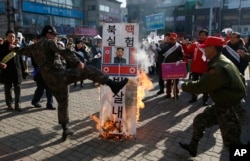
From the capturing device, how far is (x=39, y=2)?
40.7 metres

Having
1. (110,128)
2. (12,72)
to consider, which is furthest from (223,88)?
(12,72)

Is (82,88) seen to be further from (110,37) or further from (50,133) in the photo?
(110,37)

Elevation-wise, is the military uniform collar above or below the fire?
above

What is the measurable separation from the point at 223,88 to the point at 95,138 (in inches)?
107

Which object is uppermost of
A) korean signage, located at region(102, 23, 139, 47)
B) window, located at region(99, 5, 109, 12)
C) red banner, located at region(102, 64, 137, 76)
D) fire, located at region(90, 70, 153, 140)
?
window, located at region(99, 5, 109, 12)

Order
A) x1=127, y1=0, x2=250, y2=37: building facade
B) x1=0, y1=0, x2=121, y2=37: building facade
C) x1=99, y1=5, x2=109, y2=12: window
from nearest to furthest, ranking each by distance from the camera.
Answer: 1. x1=0, y1=0, x2=121, y2=37: building facade
2. x1=99, y1=5, x2=109, y2=12: window
3. x1=127, y1=0, x2=250, y2=37: building facade

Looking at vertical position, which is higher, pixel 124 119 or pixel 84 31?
pixel 84 31

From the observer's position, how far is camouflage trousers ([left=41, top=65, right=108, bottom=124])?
14.6ft

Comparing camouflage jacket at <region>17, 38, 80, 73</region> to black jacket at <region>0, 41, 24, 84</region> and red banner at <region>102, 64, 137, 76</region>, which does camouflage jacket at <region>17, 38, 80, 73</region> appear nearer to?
red banner at <region>102, 64, 137, 76</region>

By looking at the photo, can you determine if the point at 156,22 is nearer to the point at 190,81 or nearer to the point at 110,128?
the point at 110,128

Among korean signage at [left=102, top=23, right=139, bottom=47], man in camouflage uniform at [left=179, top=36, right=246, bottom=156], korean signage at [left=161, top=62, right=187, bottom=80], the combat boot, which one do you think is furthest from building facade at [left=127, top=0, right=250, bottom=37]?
man in camouflage uniform at [left=179, top=36, right=246, bottom=156]

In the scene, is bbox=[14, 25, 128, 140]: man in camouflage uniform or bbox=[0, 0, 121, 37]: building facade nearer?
bbox=[14, 25, 128, 140]: man in camouflage uniform

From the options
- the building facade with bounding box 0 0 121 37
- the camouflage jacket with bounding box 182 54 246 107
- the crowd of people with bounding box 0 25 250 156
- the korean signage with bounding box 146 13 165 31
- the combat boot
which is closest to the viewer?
the camouflage jacket with bounding box 182 54 246 107

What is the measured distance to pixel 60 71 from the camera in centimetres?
479
